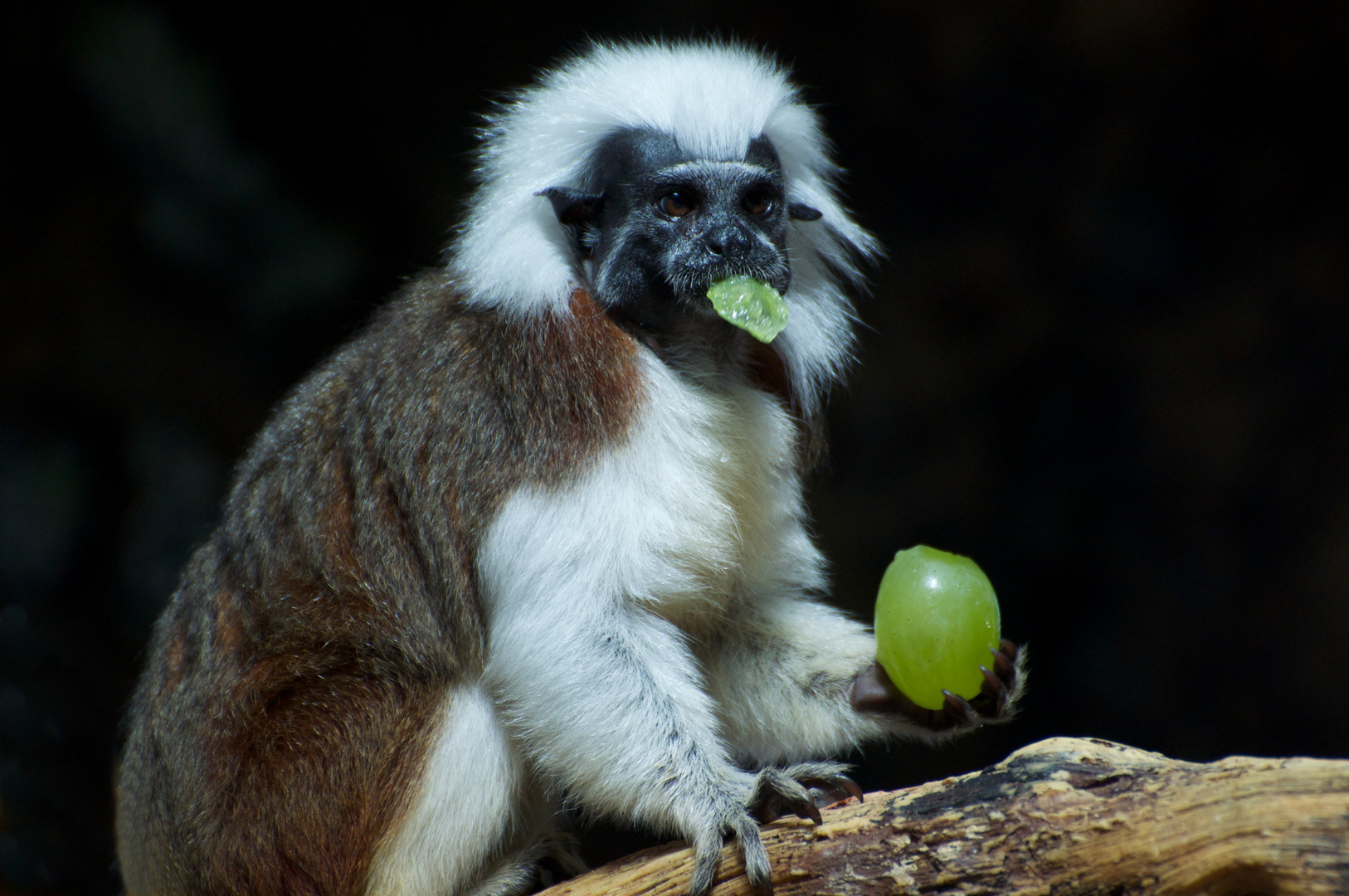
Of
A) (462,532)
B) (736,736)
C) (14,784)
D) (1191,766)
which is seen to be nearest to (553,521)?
(462,532)

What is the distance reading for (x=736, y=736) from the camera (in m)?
2.61

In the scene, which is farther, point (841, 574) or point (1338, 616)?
point (841, 574)

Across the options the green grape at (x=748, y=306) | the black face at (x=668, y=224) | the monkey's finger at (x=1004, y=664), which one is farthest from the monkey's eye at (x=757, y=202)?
the monkey's finger at (x=1004, y=664)

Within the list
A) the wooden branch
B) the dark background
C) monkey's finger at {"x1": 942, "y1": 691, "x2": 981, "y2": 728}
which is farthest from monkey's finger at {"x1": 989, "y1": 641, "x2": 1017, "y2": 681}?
the dark background

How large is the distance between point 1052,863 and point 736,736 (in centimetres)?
107

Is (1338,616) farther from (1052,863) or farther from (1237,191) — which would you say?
(1052,863)

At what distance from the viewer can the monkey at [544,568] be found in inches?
80.2

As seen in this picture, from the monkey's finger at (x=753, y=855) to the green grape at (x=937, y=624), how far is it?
0.53 meters

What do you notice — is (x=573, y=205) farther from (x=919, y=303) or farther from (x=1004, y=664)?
(x=919, y=303)

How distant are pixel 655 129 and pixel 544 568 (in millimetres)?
1055

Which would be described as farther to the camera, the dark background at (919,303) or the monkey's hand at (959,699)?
the dark background at (919,303)

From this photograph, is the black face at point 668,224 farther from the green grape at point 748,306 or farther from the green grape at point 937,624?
the green grape at point 937,624

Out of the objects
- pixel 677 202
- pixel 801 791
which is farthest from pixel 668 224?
pixel 801 791

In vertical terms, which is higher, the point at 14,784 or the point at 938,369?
the point at 938,369
